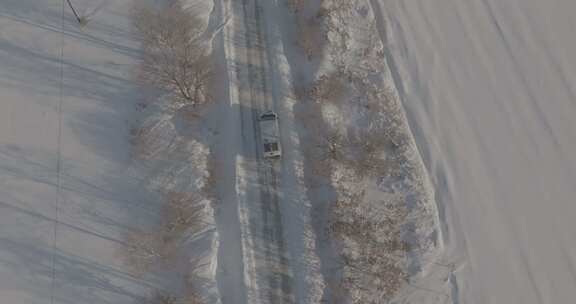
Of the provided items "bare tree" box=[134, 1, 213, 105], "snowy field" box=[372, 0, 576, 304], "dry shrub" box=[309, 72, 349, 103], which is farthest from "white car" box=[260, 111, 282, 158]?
"snowy field" box=[372, 0, 576, 304]

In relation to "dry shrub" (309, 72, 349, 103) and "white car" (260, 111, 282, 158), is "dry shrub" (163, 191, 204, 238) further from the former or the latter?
"dry shrub" (309, 72, 349, 103)

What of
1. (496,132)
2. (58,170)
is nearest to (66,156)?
(58,170)

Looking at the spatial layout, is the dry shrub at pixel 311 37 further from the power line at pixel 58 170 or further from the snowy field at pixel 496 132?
the power line at pixel 58 170

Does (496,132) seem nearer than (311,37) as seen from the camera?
Yes

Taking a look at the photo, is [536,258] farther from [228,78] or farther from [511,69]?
[228,78]

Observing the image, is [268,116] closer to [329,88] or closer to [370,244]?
[329,88]

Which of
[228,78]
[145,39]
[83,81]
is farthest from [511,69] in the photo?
[83,81]

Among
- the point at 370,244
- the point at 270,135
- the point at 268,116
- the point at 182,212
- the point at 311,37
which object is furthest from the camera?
the point at 311,37
